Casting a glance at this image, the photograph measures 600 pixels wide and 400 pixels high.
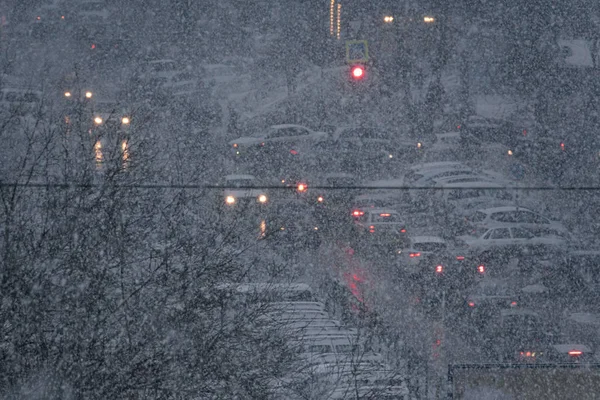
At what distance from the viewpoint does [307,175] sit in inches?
958

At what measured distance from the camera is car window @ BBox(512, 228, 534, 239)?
1861 centimetres

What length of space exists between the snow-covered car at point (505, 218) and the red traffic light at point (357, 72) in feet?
22.1

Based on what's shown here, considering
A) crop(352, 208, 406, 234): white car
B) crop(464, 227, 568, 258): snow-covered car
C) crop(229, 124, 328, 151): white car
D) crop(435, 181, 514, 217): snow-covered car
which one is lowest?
crop(464, 227, 568, 258): snow-covered car

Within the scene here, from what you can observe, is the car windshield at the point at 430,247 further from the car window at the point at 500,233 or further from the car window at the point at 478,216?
the car window at the point at 478,216

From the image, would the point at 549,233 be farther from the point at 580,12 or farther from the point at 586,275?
the point at 580,12

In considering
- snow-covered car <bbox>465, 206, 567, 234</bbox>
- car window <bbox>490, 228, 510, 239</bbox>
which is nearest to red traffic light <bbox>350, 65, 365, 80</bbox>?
car window <bbox>490, 228, 510, 239</bbox>

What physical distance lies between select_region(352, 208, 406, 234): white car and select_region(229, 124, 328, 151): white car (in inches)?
285

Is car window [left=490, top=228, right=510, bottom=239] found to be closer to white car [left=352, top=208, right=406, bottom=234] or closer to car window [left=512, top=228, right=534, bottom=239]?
car window [left=512, top=228, right=534, bottom=239]

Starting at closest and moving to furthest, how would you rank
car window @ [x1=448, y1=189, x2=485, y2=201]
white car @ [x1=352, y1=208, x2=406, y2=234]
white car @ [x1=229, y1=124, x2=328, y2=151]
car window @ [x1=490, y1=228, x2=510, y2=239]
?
car window @ [x1=490, y1=228, x2=510, y2=239]
white car @ [x1=352, y1=208, x2=406, y2=234]
car window @ [x1=448, y1=189, x2=485, y2=201]
white car @ [x1=229, y1=124, x2=328, y2=151]

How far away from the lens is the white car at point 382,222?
18859 mm

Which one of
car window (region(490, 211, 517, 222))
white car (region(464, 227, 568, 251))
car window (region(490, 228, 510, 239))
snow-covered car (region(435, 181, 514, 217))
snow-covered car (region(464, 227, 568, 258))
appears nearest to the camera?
snow-covered car (region(464, 227, 568, 258))

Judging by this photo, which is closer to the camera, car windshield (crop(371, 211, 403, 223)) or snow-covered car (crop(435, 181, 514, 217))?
car windshield (crop(371, 211, 403, 223))

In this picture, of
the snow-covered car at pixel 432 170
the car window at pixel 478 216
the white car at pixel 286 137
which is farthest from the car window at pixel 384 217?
the white car at pixel 286 137

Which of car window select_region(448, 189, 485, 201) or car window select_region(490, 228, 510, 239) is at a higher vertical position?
car window select_region(448, 189, 485, 201)
